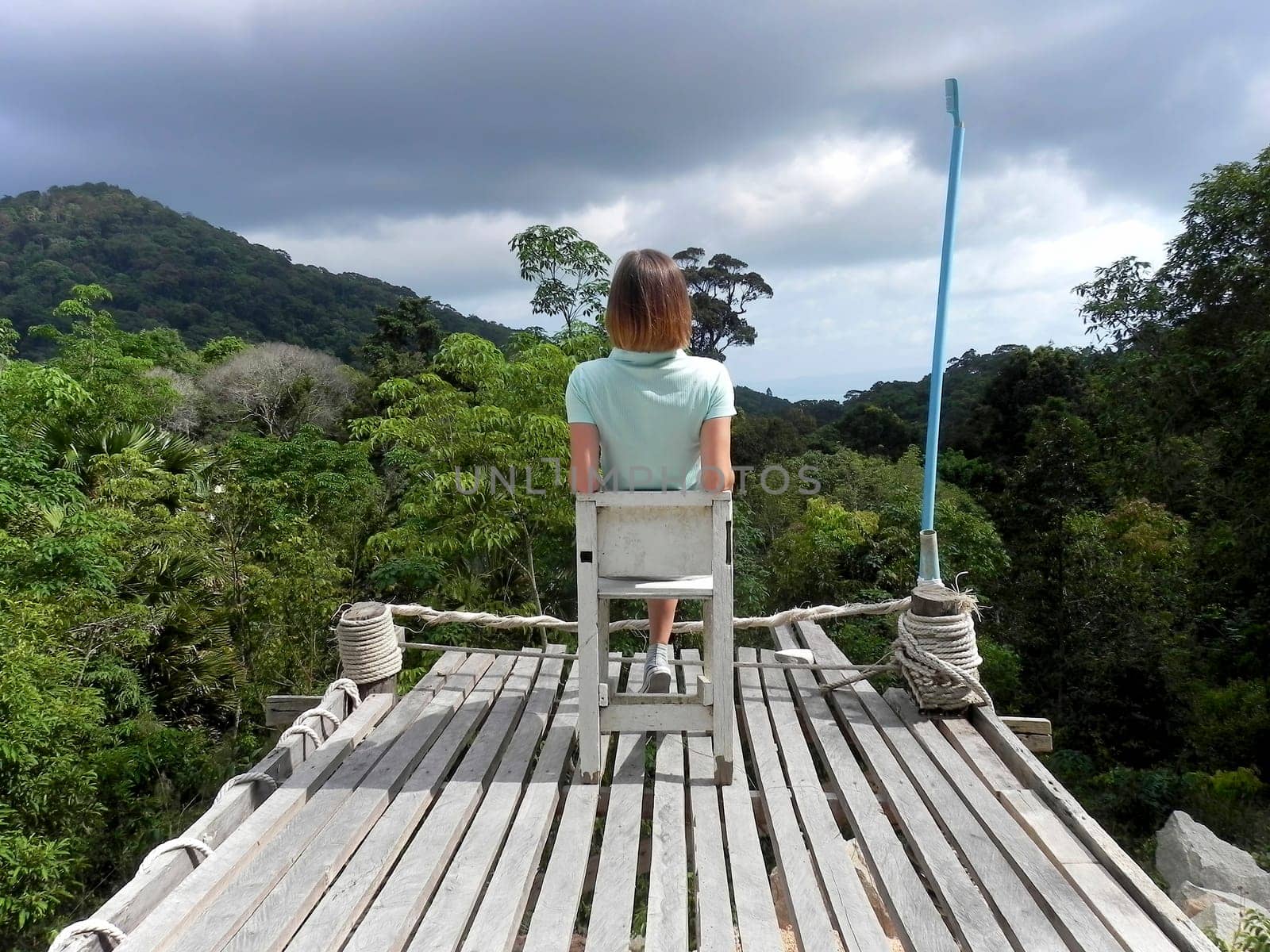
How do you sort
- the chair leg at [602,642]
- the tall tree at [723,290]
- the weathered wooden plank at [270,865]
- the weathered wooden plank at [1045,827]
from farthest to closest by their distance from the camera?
1. the tall tree at [723,290]
2. the chair leg at [602,642]
3. the weathered wooden plank at [1045,827]
4. the weathered wooden plank at [270,865]

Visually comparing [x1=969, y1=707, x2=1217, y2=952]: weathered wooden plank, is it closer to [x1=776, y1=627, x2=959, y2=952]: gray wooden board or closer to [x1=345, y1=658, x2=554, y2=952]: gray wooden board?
[x1=776, y1=627, x2=959, y2=952]: gray wooden board

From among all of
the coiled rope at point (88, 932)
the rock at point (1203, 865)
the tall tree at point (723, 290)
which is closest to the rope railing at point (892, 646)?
the coiled rope at point (88, 932)

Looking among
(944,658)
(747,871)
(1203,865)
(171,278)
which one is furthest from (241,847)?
(171,278)

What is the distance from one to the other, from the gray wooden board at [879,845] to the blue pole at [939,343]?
1.94 feet

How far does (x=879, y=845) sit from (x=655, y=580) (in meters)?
0.74

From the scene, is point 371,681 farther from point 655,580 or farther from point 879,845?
point 879,845

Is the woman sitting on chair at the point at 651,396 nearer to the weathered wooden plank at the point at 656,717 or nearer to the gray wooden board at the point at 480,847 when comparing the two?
the weathered wooden plank at the point at 656,717

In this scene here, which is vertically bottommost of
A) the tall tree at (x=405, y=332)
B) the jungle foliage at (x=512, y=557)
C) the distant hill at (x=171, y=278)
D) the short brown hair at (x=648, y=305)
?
the jungle foliage at (x=512, y=557)

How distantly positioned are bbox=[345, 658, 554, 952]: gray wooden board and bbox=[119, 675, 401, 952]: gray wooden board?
1.00 feet

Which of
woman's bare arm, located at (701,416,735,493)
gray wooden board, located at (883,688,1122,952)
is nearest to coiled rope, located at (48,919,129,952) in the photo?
woman's bare arm, located at (701,416,735,493)

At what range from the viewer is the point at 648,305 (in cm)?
179

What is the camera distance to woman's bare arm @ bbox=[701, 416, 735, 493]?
1.86 metres

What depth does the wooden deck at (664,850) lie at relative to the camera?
4.55 ft

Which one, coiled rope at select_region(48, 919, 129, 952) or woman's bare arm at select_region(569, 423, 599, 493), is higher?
woman's bare arm at select_region(569, 423, 599, 493)
